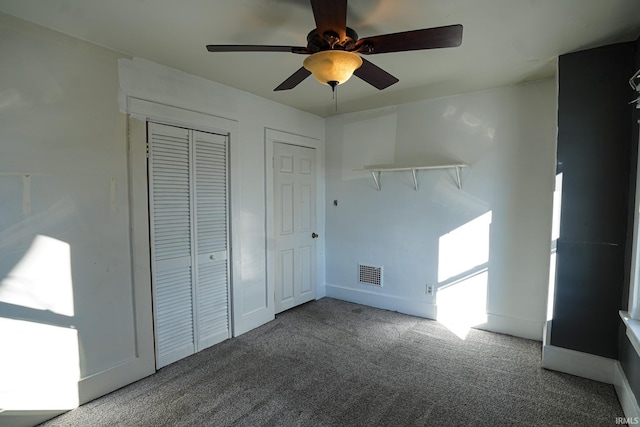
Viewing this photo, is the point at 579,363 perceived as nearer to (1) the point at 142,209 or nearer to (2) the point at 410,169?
(2) the point at 410,169

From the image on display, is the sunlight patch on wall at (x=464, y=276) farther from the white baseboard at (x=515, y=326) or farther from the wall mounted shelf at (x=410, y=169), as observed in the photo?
the wall mounted shelf at (x=410, y=169)

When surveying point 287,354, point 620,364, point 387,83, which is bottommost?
point 287,354

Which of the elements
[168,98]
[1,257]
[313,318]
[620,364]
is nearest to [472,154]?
[620,364]

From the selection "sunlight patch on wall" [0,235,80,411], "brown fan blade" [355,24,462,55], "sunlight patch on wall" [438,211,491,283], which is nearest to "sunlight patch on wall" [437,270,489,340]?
"sunlight patch on wall" [438,211,491,283]

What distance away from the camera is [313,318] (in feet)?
11.6

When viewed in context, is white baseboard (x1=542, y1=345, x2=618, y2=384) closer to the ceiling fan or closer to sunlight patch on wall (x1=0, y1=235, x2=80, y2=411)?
the ceiling fan

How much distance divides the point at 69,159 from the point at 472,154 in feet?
11.1

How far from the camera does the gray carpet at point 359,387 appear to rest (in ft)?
6.42

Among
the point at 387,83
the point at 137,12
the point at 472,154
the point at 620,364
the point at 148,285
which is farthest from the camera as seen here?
the point at 472,154

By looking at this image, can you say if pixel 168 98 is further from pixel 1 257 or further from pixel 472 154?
pixel 472 154

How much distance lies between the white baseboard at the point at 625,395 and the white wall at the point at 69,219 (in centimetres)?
319

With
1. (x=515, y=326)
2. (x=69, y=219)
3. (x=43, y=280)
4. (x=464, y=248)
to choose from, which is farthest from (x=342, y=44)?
(x=515, y=326)

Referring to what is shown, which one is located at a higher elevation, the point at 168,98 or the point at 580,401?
the point at 168,98

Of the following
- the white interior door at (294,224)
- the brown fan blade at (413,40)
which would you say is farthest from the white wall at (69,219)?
the brown fan blade at (413,40)
